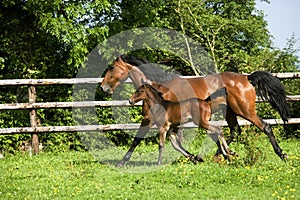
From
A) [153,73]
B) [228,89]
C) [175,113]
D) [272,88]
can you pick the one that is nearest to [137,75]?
[153,73]

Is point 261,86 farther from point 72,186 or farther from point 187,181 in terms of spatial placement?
point 72,186

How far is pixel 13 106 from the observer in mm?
10648

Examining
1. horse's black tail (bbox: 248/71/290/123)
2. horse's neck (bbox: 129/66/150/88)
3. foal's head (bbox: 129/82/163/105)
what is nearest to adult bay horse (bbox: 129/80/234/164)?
foal's head (bbox: 129/82/163/105)

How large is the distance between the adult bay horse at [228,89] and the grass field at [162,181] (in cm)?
81

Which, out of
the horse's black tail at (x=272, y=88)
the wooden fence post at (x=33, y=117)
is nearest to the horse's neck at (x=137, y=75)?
the horse's black tail at (x=272, y=88)

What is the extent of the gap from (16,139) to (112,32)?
4300 mm

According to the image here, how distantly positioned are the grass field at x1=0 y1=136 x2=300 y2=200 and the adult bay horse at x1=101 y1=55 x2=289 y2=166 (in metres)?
0.81

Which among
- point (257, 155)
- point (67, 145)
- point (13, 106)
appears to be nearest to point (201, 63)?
point (67, 145)

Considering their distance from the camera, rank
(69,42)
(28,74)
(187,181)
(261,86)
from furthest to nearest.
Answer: (28,74) → (69,42) → (261,86) → (187,181)

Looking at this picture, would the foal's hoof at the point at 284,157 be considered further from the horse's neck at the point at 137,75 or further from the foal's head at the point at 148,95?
the horse's neck at the point at 137,75

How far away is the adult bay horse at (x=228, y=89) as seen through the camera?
814 centimetres

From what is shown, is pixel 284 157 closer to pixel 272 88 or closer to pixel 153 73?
pixel 272 88

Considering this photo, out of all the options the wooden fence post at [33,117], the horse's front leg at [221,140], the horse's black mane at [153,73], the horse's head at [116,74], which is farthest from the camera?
the wooden fence post at [33,117]

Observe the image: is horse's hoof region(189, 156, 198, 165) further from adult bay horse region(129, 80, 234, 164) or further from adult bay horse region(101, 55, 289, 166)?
adult bay horse region(101, 55, 289, 166)
